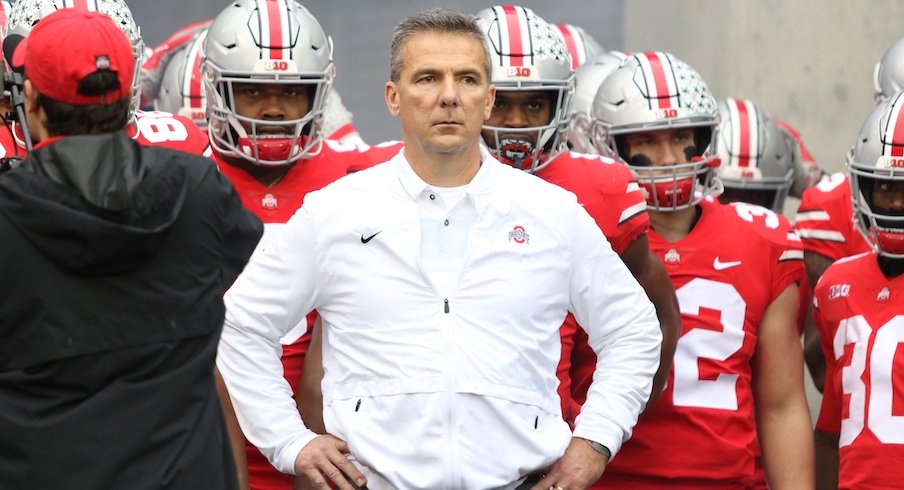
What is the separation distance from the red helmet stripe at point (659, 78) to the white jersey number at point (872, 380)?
2.67 ft

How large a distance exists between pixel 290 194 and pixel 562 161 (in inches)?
28.6

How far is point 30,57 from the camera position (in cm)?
271

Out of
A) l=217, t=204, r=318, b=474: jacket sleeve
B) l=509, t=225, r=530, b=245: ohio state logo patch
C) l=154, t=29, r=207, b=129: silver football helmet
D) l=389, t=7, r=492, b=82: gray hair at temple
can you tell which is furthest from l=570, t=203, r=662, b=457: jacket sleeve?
l=154, t=29, r=207, b=129: silver football helmet

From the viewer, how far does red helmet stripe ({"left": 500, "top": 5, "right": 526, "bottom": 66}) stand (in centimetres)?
434

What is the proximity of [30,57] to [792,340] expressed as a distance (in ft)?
8.02

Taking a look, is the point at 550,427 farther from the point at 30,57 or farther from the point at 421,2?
the point at 421,2

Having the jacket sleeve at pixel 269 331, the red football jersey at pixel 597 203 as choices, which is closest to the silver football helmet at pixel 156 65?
the red football jersey at pixel 597 203

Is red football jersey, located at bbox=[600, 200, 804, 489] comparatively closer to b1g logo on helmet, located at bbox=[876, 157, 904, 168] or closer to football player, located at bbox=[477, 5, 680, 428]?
football player, located at bbox=[477, 5, 680, 428]

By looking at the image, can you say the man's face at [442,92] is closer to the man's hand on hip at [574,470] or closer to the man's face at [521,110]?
the man's hand on hip at [574,470]

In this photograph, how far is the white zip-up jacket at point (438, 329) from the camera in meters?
3.14

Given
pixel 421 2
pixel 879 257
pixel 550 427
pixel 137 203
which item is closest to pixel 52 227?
pixel 137 203

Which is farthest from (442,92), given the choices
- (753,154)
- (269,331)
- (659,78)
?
(753,154)

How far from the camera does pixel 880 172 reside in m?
4.33

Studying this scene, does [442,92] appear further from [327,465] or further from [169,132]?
[169,132]
